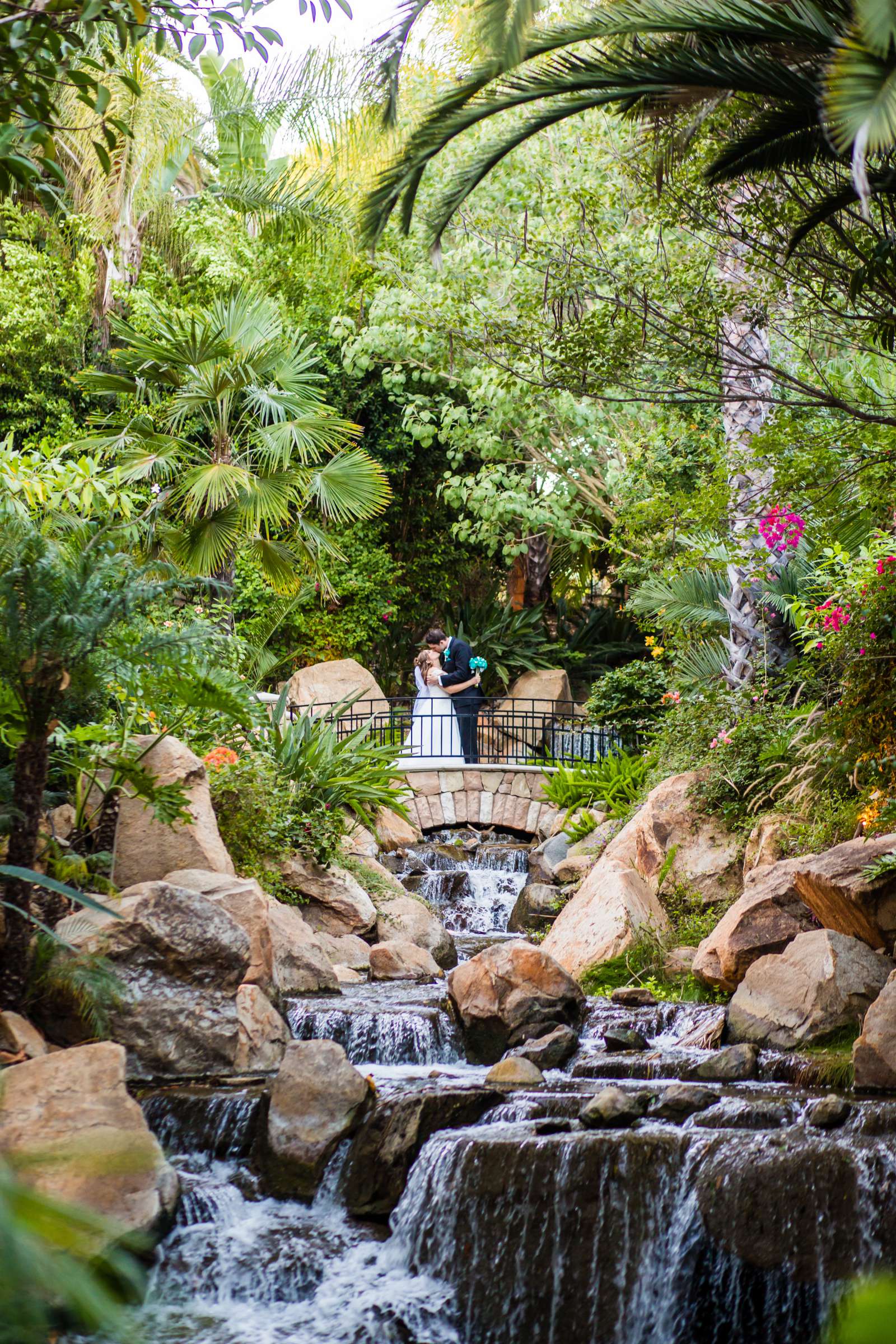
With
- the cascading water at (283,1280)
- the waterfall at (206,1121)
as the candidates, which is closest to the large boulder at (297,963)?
the waterfall at (206,1121)

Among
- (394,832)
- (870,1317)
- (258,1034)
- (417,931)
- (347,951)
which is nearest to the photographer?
(870,1317)

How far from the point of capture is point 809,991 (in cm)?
681

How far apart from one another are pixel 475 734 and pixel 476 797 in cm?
120

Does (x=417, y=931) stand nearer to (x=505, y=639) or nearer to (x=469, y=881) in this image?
(x=469, y=881)

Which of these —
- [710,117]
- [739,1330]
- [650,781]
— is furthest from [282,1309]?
[650,781]

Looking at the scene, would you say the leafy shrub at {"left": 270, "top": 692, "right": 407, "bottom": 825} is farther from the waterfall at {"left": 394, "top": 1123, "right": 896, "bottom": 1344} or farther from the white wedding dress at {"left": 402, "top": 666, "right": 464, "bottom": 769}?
the waterfall at {"left": 394, "top": 1123, "right": 896, "bottom": 1344}

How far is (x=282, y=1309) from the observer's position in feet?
17.1

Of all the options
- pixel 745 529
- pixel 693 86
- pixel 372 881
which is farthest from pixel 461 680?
pixel 693 86

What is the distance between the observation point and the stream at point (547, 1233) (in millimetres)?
4949

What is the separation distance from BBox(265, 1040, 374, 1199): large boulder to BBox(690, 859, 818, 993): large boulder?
8.63 feet

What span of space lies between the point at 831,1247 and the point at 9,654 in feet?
15.3

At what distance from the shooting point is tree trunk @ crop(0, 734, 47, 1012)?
5992mm

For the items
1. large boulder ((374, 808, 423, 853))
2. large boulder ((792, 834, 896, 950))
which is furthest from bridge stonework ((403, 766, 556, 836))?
large boulder ((792, 834, 896, 950))

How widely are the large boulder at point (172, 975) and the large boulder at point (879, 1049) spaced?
Answer: 3.46 meters
